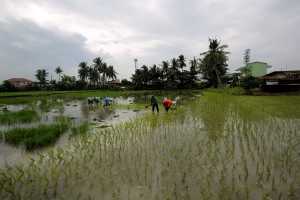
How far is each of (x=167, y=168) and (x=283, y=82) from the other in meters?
22.2

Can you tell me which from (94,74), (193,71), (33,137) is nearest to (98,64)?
(94,74)

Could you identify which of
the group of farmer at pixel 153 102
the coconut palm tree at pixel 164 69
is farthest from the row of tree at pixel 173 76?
A: the group of farmer at pixel 153 102

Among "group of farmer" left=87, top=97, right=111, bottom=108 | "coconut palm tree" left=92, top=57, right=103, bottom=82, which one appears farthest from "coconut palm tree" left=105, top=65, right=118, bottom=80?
"group of farmer" left=87, top=97, right=111, bottom=108

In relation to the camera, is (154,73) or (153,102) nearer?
(153,102)

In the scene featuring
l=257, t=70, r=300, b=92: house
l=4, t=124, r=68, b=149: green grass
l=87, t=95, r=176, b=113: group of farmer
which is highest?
l=257, t=70, r=300, b=92: house

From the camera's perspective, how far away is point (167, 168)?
416 centimetres

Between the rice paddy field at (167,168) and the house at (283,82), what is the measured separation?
17.0 metres

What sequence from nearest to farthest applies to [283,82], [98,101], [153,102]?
[153,102] → [98,101] → [283,82]

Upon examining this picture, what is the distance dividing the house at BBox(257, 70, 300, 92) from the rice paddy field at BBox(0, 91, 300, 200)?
17023 mm

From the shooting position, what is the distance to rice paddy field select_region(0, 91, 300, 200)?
3.34 meters

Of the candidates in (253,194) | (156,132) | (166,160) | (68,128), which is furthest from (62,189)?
(68,128)

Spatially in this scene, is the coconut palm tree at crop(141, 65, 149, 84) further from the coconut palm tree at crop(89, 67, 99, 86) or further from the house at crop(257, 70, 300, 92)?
the house at crop(257, 70, 300, 92)

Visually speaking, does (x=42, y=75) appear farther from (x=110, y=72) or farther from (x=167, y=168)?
(x=167, y=168)

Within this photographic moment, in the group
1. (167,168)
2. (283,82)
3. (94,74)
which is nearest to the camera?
(167,168)
